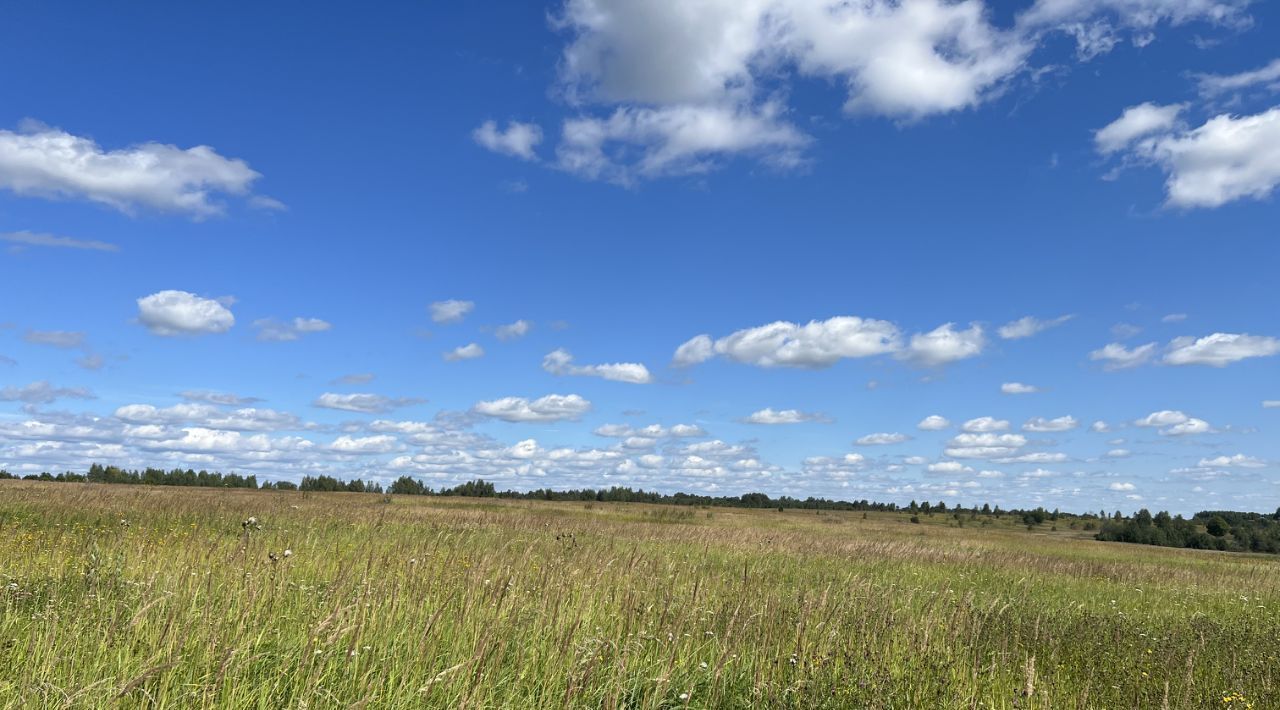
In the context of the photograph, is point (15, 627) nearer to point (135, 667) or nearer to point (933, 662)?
point (135, 667)

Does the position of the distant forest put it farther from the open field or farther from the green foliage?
the open field

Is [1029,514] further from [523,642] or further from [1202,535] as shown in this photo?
[523,642]

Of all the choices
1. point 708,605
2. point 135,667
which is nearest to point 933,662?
point 708,605

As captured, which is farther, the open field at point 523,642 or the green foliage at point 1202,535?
the green foliage at point 1202,535

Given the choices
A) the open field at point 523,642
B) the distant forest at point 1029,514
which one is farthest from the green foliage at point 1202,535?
the open field at point 523,642

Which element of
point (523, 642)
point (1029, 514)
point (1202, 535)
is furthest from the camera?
point (1029, 514)

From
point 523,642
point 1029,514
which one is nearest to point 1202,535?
point 1029,514

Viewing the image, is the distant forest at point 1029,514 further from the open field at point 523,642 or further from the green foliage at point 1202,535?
the open field at point 523,642

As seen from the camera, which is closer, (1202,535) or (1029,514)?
(1202,535)

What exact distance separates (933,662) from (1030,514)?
323ft

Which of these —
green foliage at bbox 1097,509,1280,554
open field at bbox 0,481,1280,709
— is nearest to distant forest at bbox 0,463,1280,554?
green foliage at bbox 1097,509,1280,554

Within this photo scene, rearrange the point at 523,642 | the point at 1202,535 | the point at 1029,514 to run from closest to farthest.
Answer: the point at 523,642 → the point at 1202,535 → the point at 1029,514

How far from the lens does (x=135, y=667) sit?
3734 millimetres

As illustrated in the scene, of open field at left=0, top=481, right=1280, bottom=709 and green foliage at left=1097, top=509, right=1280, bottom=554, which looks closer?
open field at left=0, top=481, right=1280, bottom=709
